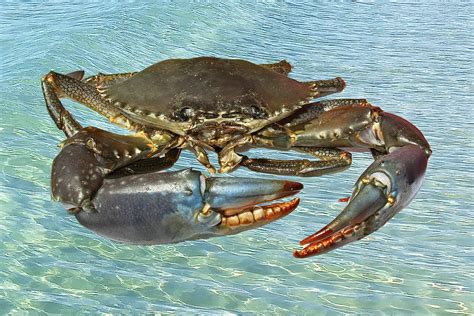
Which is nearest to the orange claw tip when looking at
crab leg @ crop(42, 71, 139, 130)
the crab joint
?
the crab joint

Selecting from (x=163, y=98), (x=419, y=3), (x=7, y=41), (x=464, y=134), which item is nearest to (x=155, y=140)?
(x=163, y=98)

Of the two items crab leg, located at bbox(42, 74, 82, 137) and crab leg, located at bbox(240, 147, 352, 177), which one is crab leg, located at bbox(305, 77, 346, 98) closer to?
crab leg, located at bbox(240, 147, 352, 177)

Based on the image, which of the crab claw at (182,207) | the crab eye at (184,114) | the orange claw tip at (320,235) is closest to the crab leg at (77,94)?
the crab eye at (184,114)

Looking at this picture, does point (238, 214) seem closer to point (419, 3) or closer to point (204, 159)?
point (204, 159)

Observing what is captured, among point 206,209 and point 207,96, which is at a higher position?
point 207,96

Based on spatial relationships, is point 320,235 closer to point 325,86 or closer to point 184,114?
point 184,114

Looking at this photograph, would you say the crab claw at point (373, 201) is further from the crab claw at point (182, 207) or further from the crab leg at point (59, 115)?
the crab leg at point (59, 115)

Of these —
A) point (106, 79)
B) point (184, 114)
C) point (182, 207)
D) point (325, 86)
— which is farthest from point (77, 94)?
point (182, 207)
